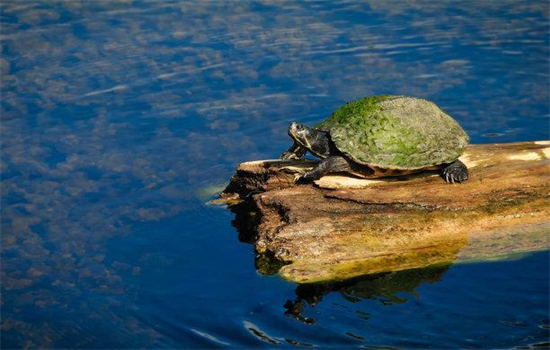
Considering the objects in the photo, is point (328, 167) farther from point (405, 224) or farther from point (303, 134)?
point (405, 224)

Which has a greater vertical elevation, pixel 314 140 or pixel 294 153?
pixel 314 140

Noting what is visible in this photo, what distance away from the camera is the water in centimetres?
661

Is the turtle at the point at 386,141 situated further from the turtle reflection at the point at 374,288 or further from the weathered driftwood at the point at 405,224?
the turtle reflection at the point at 374,288

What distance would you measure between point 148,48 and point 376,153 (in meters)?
7.28

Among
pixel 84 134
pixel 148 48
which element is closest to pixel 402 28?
pixel 148 48

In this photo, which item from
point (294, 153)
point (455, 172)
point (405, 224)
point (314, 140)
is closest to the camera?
point (405, 224)

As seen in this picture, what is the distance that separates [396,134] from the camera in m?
7.41

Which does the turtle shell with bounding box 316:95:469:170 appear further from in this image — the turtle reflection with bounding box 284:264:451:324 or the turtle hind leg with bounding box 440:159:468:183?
the turtle reflection with bounding box 284:264:451:324

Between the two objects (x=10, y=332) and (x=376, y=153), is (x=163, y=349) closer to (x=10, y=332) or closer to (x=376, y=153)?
(x=10, y=332)

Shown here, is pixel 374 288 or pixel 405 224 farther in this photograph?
pixel 405 224

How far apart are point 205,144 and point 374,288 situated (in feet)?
14.5

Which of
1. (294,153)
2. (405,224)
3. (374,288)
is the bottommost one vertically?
(374,288)

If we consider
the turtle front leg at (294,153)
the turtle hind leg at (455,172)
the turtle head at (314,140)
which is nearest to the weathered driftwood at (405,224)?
the turtle hind leg at (455,172)

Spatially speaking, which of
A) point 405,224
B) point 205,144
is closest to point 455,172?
point 405,224
